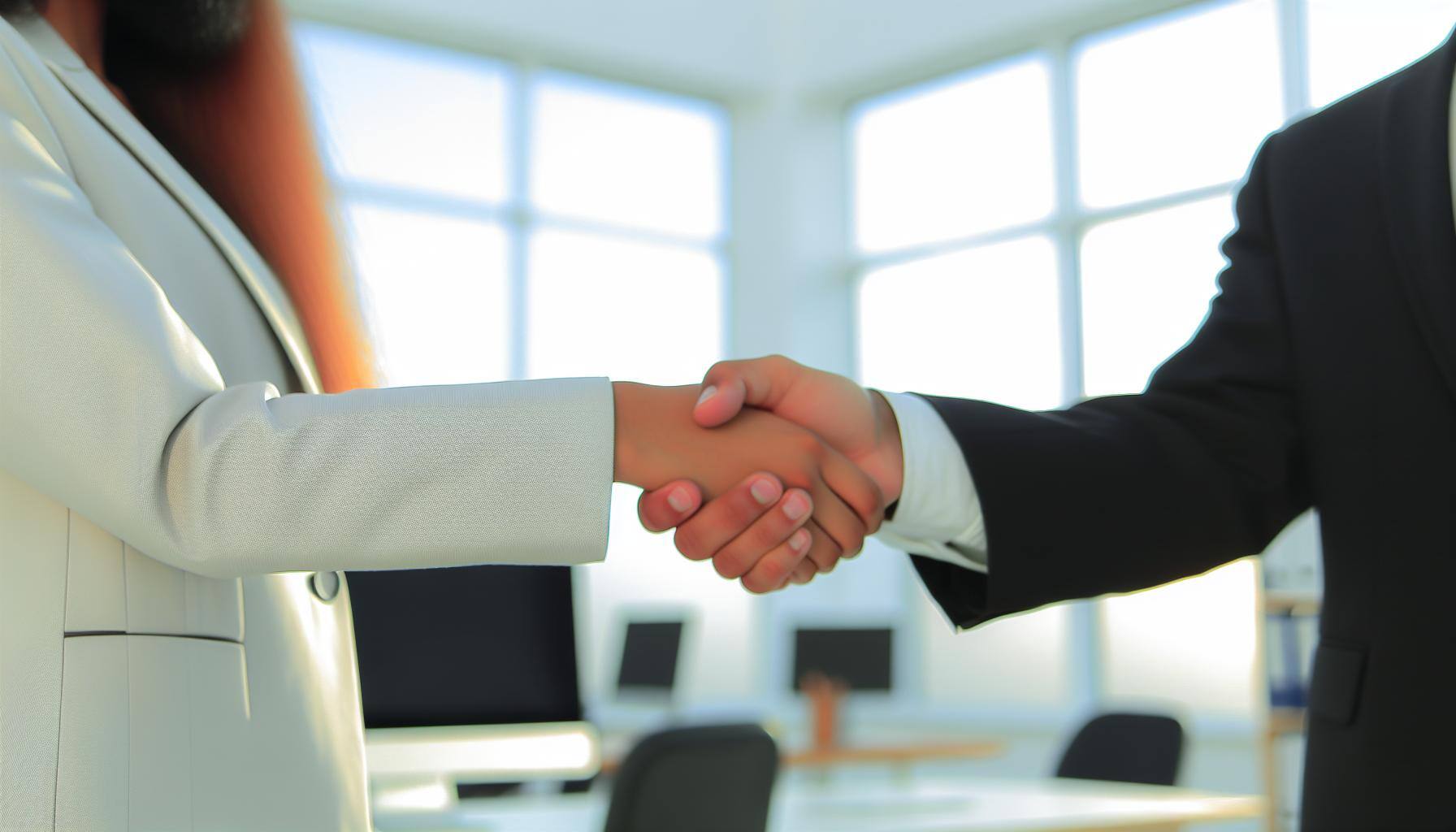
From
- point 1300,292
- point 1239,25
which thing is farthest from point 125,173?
point 1239,25

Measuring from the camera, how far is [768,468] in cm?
130

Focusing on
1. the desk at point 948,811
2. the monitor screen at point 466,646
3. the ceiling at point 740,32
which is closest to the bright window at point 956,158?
the ceiling at point 740,32

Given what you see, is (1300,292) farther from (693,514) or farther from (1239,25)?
(1239,25)

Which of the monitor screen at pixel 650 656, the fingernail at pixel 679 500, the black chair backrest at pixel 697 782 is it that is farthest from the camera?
the monitor screen at pixel 650 656

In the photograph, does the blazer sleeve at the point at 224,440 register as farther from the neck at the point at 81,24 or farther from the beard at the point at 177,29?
the beard at the point at 177,29

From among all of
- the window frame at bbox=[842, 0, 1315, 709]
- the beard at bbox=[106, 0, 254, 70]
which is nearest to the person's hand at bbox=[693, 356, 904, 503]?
the beard at bbox=[106, 0, 254, 70]

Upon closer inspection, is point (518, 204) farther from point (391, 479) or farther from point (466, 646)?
point (391, 479)

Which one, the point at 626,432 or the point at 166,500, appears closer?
the point at 166,500

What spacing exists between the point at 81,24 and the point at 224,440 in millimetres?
620

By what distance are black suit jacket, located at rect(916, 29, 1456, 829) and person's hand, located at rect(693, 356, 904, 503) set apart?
0.07m

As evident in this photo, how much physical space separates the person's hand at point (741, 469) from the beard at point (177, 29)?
672mm

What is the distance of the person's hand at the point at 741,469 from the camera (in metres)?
1.13

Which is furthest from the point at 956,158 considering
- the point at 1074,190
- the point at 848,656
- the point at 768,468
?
the point at 768,468

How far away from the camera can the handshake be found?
1202 mm
